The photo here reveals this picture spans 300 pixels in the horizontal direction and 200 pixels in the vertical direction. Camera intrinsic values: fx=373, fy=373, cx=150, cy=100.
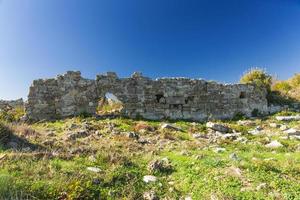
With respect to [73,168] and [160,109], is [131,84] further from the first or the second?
[73,168]

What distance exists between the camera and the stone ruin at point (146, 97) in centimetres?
1920

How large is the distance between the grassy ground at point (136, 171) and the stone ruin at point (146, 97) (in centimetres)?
607

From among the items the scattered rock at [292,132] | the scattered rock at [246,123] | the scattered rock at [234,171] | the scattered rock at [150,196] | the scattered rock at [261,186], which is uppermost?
the scattered rock at [246,123]

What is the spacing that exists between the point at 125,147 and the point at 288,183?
5.37 meters

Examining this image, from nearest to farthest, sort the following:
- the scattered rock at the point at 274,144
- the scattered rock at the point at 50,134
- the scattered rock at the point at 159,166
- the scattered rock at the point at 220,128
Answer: the scattered rock at the point at 159,166 < the scattered rock at the point at 274,144 < the scattered rock at the point at 50,134 < the scattered rock at the point at 220,128

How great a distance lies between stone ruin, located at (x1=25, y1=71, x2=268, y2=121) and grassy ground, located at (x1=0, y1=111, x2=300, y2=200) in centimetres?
607

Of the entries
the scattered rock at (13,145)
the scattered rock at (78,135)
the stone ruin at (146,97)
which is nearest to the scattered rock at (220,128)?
the stone ruin at (146,97)

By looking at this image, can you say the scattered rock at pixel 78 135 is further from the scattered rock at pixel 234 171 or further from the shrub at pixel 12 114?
the scattered rock at pixel 234 171

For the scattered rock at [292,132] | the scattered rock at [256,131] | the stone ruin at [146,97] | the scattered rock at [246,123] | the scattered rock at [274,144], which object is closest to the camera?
the scattered rock at [274,144]

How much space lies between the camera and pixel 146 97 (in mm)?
20016

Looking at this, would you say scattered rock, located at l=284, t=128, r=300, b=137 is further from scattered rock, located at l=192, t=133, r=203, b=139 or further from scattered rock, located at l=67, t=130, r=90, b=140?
scattered rock, located at l=67, t=130, r=90, b=140

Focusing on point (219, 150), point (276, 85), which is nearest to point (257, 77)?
point (276, 85)

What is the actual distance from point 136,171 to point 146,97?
1077 centimetres

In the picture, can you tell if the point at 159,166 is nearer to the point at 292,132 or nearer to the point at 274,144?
the point at 274,144
